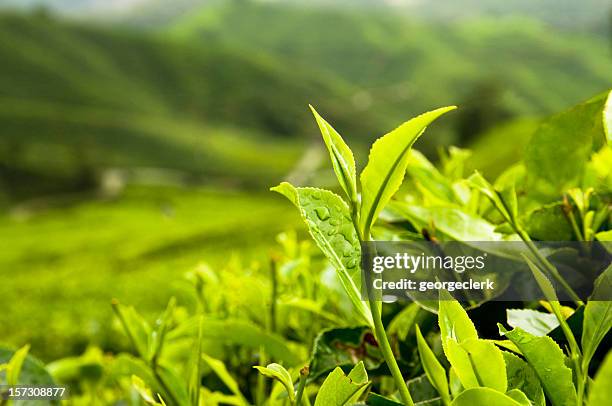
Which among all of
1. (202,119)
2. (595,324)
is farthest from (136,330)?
(202,119)

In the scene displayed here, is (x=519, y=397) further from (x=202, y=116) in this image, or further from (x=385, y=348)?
(x=202, y=116)

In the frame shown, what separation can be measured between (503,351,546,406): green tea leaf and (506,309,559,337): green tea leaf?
0.05 m

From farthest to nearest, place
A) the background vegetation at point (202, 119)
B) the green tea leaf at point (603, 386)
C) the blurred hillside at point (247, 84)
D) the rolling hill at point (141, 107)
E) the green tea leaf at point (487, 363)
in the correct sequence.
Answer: the rolling hill at point (141, 107) < the blurred hillside at point (247, 84) < the background vegetation at point (202, 119) < the green tea leaf at point (487, 363) < the green tea leaf at point (603, 386)

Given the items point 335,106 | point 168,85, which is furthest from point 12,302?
point 168,85

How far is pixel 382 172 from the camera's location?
1.61 feet

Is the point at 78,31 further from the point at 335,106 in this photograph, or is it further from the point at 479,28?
the point at 479,28

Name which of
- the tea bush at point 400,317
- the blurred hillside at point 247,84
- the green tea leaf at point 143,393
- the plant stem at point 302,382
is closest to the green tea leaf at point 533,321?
the tea bush at point 400,317

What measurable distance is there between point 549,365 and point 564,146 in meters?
0.38

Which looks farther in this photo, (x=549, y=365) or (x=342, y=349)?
(x=342, y=349)

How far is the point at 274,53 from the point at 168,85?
110 ft

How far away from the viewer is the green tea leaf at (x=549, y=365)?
500 millimetres

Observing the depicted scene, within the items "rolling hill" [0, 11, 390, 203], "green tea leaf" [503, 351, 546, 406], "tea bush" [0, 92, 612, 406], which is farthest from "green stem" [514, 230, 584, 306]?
"rolling hill" [0, 11, 390, 203]

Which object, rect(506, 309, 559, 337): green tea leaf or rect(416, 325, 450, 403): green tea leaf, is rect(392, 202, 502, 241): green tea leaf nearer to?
rect(506, 309, 559, 337): green tea leaf

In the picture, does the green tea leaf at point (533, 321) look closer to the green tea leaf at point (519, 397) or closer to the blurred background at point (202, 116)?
the green tea leaf at point (519, 397)
